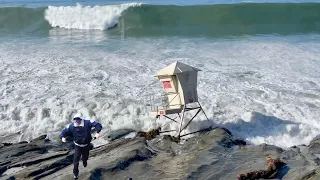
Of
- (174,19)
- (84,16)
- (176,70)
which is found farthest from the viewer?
(84,16)

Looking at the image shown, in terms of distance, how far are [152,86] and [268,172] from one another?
727cm

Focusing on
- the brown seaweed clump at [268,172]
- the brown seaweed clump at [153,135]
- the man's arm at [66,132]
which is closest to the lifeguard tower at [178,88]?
the brown seaweed clump at [153,135]

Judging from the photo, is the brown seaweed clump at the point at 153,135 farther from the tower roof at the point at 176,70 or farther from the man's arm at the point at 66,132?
the man's arm at the point at 66,132

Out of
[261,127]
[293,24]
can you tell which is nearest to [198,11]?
[293,24]

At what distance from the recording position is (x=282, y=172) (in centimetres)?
845

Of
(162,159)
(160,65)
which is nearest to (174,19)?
(160,65)

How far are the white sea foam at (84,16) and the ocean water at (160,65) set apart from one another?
3.0 inches

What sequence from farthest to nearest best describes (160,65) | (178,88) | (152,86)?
(160,65), (152,86), (178,88)

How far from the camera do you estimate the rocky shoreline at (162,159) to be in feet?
28.1

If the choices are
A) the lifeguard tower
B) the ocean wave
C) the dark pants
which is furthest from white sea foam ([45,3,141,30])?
the dark pants

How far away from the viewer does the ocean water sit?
40.7 ft

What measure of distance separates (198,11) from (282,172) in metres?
23.4

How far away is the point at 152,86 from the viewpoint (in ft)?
49.6

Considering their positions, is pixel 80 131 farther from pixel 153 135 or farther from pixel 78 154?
pixel 153 135
